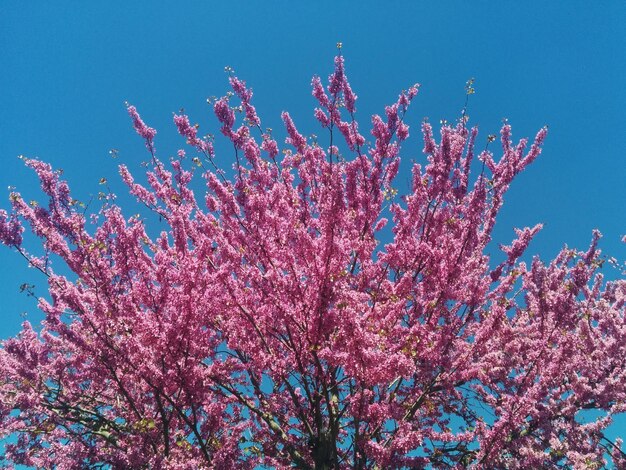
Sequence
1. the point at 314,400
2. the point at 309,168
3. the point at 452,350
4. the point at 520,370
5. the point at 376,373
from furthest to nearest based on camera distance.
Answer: the point at 309,168, the point at 520,370, the point at 452,350, the point at 314,400, the point at 376,373

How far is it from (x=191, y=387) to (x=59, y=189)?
3785mm

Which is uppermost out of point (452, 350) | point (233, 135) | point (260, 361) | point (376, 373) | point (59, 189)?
point (233, 135)

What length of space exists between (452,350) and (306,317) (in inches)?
129

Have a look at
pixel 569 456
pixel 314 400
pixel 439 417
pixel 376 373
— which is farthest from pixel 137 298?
pixel 569 456

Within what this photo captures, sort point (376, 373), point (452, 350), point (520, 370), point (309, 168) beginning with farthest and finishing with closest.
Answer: point (309, 168), point (520, 370), point (452, 350), point (376, 373)

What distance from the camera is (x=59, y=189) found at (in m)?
6.41

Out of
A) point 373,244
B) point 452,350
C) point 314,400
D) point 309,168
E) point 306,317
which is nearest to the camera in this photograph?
point 306,317

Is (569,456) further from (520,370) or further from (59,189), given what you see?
(59,189)

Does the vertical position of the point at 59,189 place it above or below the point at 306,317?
above

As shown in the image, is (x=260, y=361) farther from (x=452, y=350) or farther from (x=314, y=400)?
(x=452, y=350)

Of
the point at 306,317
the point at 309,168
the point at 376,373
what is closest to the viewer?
the point at 376,373

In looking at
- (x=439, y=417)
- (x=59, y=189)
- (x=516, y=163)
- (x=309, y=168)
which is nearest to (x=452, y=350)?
(x=439, y=417)

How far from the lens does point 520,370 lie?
879 centimetres

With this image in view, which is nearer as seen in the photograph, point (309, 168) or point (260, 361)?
point (260, 361)
